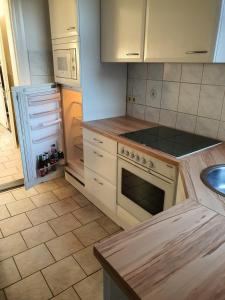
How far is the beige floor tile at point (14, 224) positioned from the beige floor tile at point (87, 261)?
0.60 m

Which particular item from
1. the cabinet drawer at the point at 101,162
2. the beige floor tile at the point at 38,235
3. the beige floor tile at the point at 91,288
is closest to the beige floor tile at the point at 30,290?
the beige floor tile at the point at 91,288

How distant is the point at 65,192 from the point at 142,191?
1.21 meters

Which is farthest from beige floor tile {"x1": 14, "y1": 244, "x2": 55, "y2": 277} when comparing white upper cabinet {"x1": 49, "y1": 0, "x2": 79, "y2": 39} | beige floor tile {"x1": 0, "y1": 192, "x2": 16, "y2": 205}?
white upper cabinet {"x1": 49, "y1": 0, "x2": 79, "y2": 39}

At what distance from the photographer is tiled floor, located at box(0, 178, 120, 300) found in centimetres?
150

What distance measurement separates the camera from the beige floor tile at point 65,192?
8.33 feet

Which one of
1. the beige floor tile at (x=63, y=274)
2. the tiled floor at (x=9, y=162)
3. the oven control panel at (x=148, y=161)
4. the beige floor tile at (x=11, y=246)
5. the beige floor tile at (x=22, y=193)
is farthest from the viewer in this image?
the tiled floor at (x=9, y=162)

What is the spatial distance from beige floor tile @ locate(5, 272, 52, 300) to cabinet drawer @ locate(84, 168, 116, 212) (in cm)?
80

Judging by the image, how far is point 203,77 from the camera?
5.56ft

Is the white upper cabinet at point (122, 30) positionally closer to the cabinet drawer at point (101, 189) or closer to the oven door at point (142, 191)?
the oven door at point (142, 191)

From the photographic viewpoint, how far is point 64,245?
6.08 ft

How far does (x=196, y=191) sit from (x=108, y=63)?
63.0 inches

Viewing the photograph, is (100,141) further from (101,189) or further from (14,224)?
(14,224)

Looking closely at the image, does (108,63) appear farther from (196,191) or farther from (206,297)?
(206,297)

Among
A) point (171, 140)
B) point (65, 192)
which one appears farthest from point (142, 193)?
point (65, 192)
